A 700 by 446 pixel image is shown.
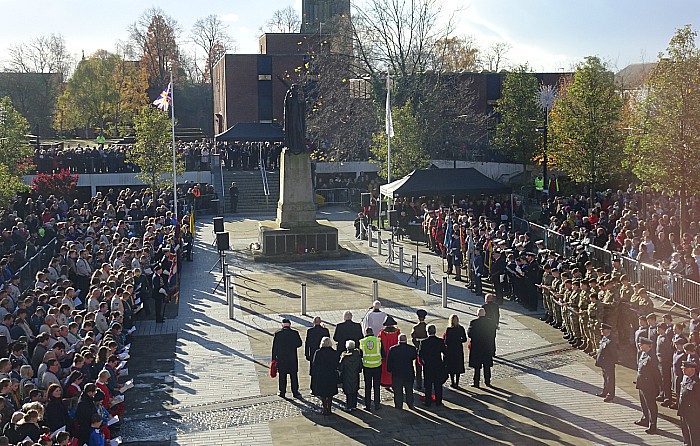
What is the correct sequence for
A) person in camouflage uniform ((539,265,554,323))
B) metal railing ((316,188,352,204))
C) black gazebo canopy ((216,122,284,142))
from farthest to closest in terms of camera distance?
1. black gazebo canopy ((216,122,284,142))
2. metal railing ((316,188,352,204))
3. person in camouflage uniform ((539,265,554,323))

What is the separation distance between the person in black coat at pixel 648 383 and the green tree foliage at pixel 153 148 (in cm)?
3001

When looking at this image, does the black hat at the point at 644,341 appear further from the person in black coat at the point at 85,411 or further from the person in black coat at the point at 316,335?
the person in black coat at the point at 85,411

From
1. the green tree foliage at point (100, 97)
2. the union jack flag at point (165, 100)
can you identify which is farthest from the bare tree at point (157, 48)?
the union jack flag at point (165, 100)

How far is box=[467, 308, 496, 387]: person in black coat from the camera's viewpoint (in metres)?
14.5

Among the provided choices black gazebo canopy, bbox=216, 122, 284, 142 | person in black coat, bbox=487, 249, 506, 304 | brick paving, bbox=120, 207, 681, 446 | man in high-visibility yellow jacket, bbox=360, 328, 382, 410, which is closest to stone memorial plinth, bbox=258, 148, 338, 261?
brick paving, bbox=120, 207, 681, 446

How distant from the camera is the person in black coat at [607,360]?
1345 centimetres

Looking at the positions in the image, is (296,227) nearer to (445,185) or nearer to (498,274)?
(445,185)

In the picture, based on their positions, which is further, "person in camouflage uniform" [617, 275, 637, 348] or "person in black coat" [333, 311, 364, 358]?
"person in camouflage uniform" [617, 275, 637, 348]

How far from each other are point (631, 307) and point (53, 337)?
1066 cm

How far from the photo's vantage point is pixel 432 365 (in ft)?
44.4

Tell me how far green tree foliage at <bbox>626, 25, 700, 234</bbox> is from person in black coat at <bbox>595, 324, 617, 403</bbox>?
11780 mm

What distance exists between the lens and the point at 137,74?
8194 centimetres

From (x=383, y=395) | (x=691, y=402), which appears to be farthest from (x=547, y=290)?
(x=691, y=402)

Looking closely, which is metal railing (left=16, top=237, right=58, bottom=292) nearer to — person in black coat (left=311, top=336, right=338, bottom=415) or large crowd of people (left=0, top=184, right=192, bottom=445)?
large crowd of people (left=0, top=184, right=192, bottom=445)
